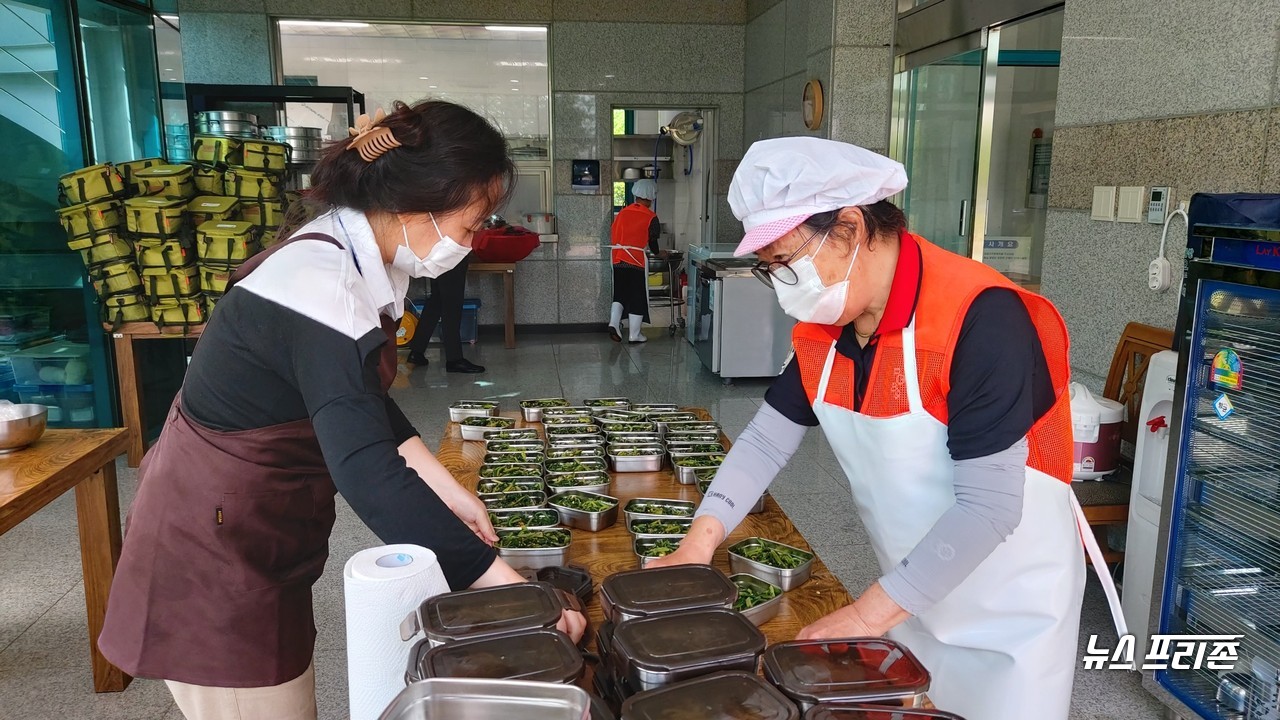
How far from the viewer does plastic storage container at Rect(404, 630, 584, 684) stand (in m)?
1.03

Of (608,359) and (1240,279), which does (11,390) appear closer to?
(608,359)

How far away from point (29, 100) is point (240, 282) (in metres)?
4.28

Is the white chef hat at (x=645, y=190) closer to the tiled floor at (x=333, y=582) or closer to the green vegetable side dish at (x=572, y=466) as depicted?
the tiled floor at (x=333, y=582)

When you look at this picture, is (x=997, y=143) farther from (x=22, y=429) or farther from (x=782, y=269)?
(x=22, y=429)

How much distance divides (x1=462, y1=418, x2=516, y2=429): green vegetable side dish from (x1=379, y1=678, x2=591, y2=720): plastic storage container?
180 centimetres

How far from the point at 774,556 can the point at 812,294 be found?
1.95ft

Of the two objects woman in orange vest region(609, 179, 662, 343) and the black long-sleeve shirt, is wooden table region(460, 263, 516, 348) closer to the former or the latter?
woman in orange vest region(609, 179, 662, 343)

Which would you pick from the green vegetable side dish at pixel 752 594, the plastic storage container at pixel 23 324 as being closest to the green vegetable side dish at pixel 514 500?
the green vegetable side dish at pixel 752 594

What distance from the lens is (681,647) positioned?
109 centimetres

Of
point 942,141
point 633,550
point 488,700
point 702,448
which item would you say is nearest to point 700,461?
point 702,448

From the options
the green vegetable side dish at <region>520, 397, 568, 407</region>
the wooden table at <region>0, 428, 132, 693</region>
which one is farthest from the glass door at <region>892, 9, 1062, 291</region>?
the wooden table at <region>0, 428, 132, 693</region>

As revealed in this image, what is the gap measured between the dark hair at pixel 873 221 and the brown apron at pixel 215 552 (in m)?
0.79

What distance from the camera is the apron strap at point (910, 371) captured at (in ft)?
4.73

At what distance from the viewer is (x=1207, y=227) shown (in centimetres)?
229
